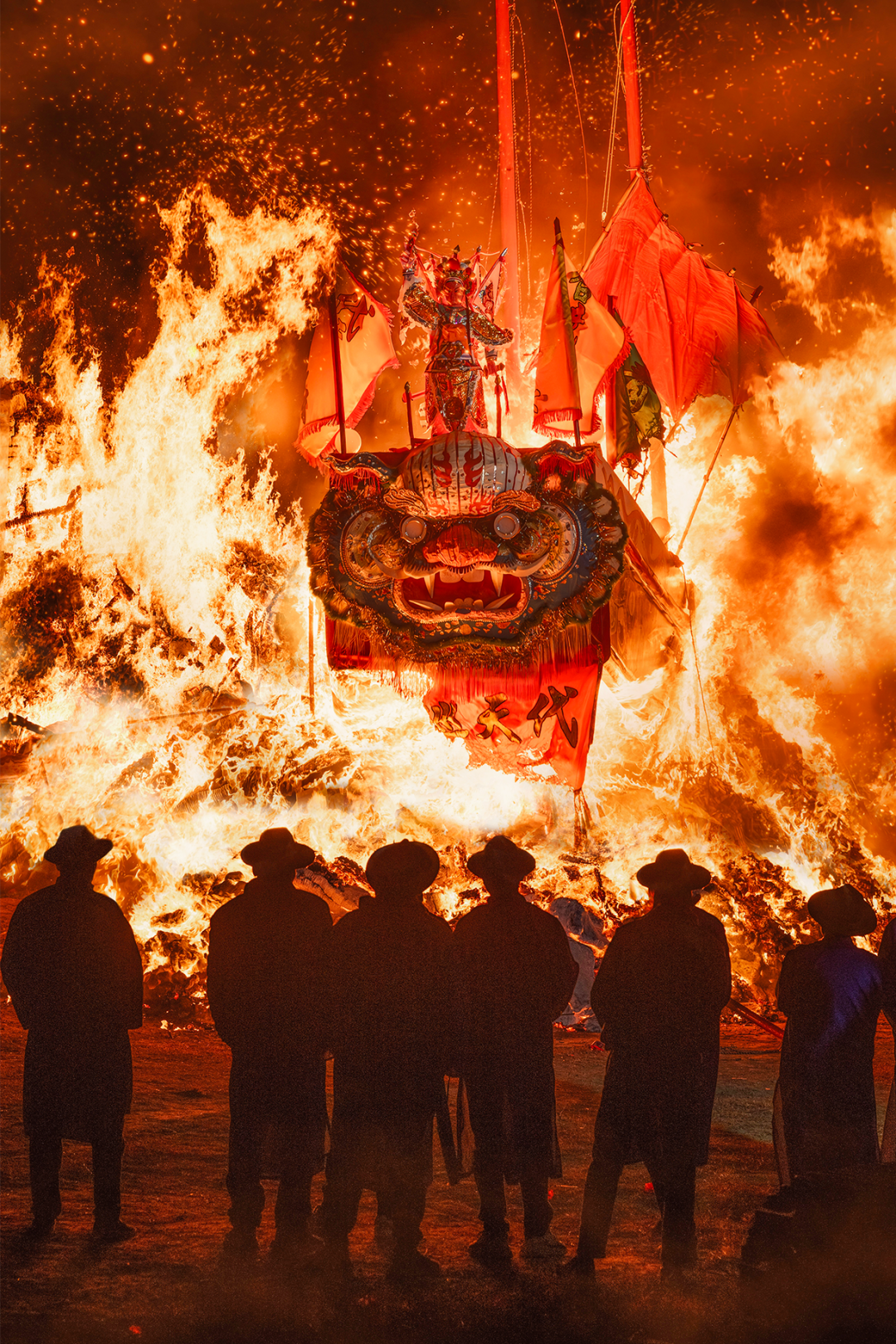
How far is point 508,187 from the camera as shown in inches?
385

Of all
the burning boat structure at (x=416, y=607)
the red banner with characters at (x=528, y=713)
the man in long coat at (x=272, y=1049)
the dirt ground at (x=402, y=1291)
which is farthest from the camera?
the red banner with characters at (x=528, y=713)

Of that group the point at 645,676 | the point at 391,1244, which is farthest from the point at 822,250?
the point at 391,1244

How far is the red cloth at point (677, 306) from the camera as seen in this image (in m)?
8.55

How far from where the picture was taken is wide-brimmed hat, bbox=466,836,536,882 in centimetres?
428

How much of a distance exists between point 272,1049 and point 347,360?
5691 millimetres

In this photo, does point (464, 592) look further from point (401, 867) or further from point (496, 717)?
point (401, 867)

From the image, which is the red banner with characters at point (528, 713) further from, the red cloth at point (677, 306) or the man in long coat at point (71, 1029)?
the man in long coat at point (71, 1029)

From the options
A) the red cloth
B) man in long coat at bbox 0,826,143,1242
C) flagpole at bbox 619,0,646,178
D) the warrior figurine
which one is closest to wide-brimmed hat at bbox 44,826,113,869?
man in long coat at bbox 0,826,143,1242

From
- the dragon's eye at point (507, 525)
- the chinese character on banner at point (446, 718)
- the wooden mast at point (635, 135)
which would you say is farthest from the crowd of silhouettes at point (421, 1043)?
the wooden mast at point (635, 135)

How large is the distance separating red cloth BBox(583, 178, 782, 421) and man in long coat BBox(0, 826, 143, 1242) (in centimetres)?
661

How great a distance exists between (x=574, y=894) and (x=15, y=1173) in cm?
708

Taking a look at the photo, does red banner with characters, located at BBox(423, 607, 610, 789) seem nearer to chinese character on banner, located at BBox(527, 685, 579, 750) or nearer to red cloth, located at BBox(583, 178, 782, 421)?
chinese character on banner, located at BBox(527, 685, 579, 750)

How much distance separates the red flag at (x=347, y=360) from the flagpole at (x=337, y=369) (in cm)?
4

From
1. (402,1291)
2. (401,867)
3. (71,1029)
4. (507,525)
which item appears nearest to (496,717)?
(507,525)
